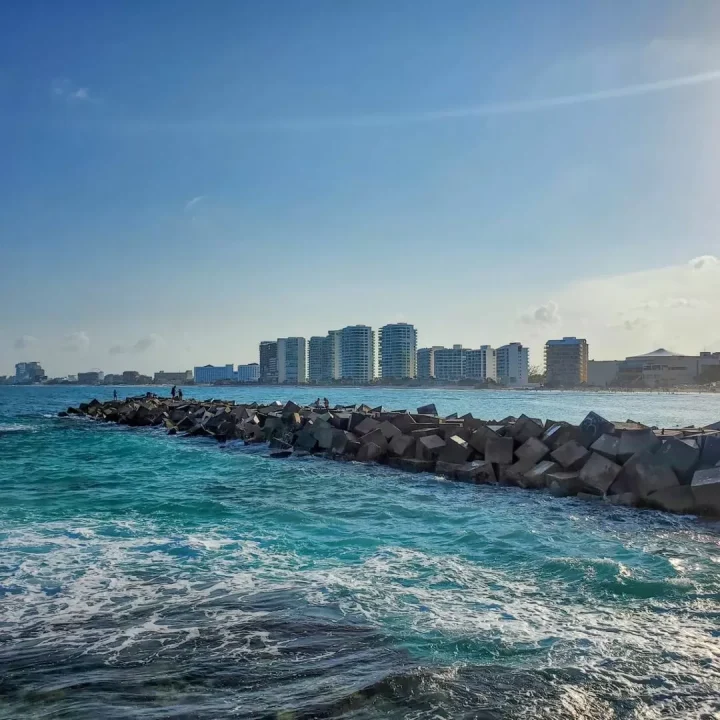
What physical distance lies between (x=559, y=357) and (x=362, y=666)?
146m

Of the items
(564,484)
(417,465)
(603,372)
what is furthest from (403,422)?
(603,372)

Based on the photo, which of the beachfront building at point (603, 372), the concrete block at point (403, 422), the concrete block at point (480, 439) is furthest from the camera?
the beachfront building at point (603, 372)

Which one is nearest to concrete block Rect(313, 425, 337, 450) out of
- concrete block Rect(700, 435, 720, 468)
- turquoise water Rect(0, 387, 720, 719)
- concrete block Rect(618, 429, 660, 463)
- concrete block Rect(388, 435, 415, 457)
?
concrete block Rect(388, 435, 415, 457)

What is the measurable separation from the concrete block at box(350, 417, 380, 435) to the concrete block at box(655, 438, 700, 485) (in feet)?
28.5

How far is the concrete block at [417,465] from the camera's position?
14375 millimetres

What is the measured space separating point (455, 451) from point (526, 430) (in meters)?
1.80

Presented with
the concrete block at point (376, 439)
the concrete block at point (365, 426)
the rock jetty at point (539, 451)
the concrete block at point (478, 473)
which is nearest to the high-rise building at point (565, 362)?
the rock jetty at point (539, 451)

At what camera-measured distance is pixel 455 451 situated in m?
14.2

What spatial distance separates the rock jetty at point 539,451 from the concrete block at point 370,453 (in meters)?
0.03

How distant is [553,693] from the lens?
12.1 ft

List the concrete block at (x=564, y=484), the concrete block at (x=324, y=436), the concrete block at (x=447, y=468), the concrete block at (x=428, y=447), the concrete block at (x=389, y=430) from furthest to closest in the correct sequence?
the concrete block at (x=324, y=436) → the concrete block at (x=389, y=430) → the concrete block at (x=428, y=447) → the concrete block at (x=447, y=468) → the concrete block at (x=564, y=484)

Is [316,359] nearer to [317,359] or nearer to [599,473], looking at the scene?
[317,359]

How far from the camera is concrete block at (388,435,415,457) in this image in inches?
611

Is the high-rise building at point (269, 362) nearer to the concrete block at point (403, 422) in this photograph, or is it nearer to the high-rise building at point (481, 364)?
the high-rise building at point (481, 364)
